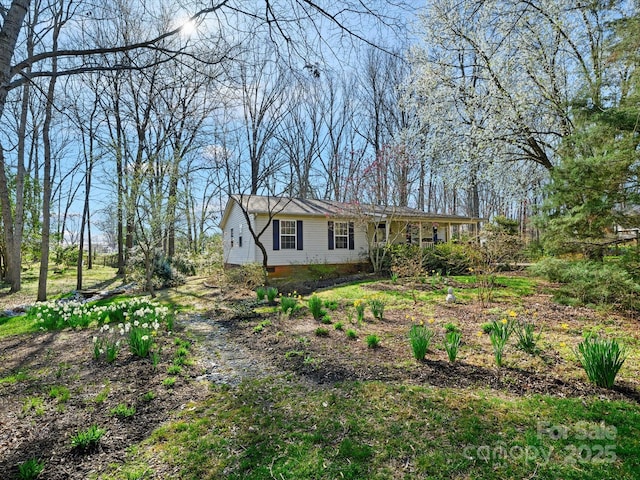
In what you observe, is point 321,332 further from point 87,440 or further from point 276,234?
point 276,234

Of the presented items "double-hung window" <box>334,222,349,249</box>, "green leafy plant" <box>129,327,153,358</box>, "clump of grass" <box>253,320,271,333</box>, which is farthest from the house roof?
"green leafy plant" <box>129,327,153,358</box>

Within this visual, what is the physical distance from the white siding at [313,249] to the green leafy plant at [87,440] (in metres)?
11.4

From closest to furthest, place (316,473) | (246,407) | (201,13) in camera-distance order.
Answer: (316,473) < (201,13) < (246,407)

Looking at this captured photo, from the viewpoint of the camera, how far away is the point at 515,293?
8586mm

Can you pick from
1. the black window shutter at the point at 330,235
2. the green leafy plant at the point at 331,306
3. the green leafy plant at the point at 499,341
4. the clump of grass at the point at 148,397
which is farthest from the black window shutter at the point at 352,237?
the clump of grass at the point at 148,397

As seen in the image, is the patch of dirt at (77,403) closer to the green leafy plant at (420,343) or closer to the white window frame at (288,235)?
the green leafy plant at (420,343)

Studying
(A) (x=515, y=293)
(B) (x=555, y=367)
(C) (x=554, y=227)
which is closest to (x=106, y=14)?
(B) (x=555, y=367)

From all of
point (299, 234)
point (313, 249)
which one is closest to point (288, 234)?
point (299, 234)

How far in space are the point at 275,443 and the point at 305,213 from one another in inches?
472

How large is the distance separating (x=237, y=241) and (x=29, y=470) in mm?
14437

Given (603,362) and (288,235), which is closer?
(603,362)

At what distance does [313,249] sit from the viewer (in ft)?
48.7

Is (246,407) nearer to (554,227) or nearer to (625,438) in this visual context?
(625,438)

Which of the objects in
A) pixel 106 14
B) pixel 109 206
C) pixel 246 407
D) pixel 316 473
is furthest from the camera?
pixel 109 206
